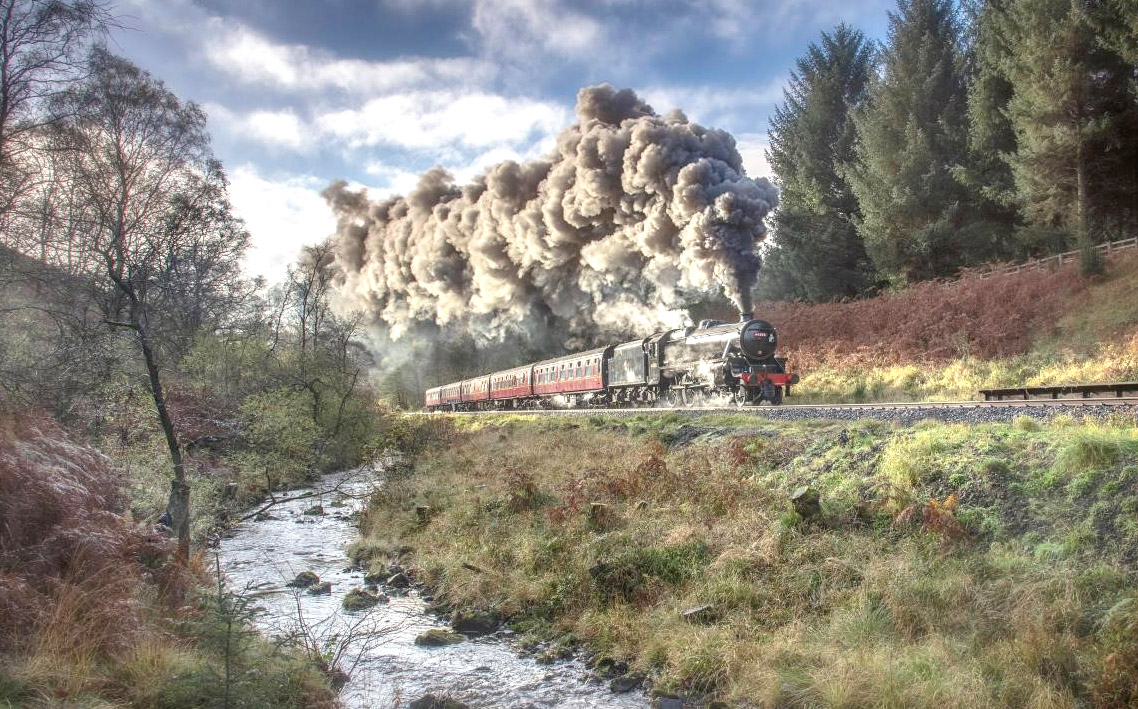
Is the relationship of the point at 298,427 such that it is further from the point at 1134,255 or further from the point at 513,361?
the point at 513,361

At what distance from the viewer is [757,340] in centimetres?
1758

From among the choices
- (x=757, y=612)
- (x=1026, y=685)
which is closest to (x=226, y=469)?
(x=757, y=612)

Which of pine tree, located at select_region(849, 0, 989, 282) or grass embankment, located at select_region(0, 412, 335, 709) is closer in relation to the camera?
grass embankment, located at select_region(0, 412, 335, 709)

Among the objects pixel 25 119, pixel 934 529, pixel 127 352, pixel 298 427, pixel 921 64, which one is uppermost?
pixel 921 64

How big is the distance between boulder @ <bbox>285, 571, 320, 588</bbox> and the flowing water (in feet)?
0.40

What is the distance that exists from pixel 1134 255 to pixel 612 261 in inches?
590

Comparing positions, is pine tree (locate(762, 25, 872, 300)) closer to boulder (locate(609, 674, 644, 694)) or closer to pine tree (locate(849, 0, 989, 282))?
pine tree (locate(849, 0, 989, 282))

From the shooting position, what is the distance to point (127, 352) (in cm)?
952

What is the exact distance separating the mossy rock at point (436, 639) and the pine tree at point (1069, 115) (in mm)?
20328

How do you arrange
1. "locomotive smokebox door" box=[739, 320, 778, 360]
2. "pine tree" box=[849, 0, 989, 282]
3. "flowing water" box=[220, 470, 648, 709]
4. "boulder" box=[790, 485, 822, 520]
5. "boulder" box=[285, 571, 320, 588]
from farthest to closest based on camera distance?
"pine tree" box=[849, 0, 989, 282], "locomotive smokebox door" box=[739, 320, 778, 360], "boulder" box=[285, 571, 320, 588], "boulder" box=[790, 485, 822, 520], "flowing water" box=[220, 470, 648, 709]

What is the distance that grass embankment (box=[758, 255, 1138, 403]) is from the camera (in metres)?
17.0

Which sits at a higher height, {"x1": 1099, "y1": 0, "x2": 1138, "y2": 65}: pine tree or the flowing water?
{"x1": 1099, "y1": 0, "x2": 1138, "y2": 65}: pine tree

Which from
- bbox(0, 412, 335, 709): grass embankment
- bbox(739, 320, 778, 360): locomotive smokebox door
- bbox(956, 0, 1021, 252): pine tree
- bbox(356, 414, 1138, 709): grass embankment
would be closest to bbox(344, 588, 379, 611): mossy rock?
bbox(356, 414, 1138, 709): grass embankment

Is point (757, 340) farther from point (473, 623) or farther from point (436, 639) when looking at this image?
point (436, 639)
